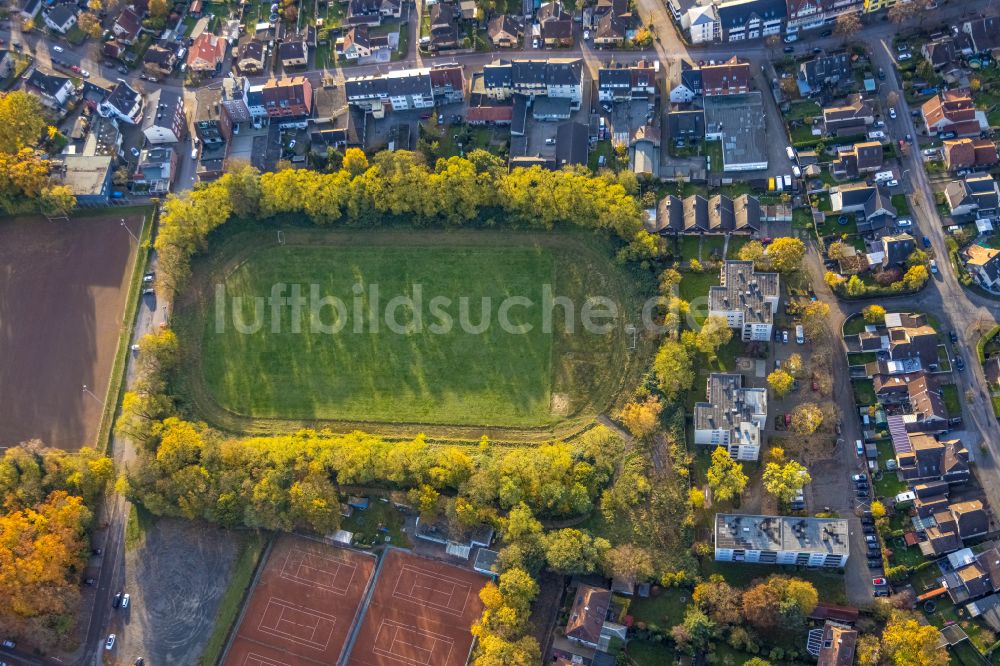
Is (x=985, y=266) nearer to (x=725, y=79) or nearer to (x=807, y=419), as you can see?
(x=807, y=419)

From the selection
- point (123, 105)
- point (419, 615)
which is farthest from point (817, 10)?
point (123, 105)

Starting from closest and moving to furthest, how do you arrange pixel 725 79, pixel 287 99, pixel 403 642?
pixel 403 642, pixel 725 79, pixel 287 99

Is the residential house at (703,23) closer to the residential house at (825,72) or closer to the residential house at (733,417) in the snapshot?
the residential house at (825,72)

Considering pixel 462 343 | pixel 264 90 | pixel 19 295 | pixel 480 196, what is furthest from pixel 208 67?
pixel 462 343

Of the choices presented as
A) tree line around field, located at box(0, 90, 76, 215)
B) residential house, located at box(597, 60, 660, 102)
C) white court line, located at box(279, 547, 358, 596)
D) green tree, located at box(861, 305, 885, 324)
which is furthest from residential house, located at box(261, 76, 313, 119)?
green tree, located at box(861, 305, 885, 324)

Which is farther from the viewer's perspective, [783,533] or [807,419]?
[807,419]

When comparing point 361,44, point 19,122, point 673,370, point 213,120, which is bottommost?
point 673,370

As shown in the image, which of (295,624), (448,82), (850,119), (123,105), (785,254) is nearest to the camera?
(295,624)

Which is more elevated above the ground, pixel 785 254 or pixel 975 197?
pixel 975 197
